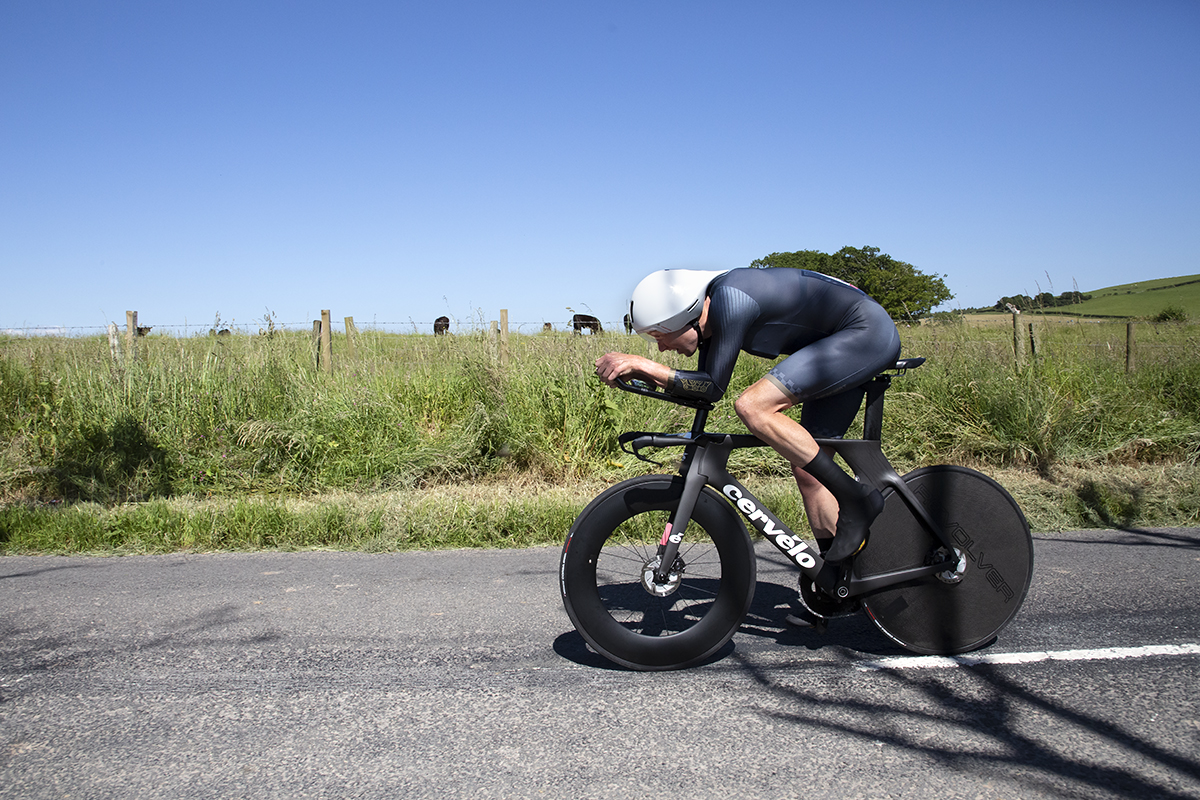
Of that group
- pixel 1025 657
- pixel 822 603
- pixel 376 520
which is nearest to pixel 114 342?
pixel 376 520

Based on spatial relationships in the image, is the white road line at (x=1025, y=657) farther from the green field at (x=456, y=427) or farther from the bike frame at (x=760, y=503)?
the green field at (x=456, y=427)

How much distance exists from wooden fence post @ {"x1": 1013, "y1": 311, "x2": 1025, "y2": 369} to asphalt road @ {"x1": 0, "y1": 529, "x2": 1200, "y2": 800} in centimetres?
546

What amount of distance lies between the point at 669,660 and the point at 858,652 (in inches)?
33.8

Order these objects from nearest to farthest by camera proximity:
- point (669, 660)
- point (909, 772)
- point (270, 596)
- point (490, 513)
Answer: point (909, 772), point (669, 660), point (270, 596), point (490, 513)

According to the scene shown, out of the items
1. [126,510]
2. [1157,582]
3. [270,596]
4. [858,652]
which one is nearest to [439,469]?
[126,510]

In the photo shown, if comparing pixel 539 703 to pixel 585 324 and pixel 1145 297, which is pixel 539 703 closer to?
→ pixel 585 324

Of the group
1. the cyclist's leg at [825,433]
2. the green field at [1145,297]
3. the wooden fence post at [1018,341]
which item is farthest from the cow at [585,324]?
the green field at [1145,297]

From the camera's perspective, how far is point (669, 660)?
3100 millimetres

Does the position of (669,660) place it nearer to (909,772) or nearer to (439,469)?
(909,772)

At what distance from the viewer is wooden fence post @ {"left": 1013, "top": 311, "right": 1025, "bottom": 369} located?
914cm

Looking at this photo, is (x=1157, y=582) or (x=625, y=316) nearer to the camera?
(x=625, y=316)

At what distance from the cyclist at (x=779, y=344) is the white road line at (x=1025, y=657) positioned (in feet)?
1.56

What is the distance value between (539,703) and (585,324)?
789 cm

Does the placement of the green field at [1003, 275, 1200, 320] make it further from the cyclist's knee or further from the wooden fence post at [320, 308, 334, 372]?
the cyclist's knee
